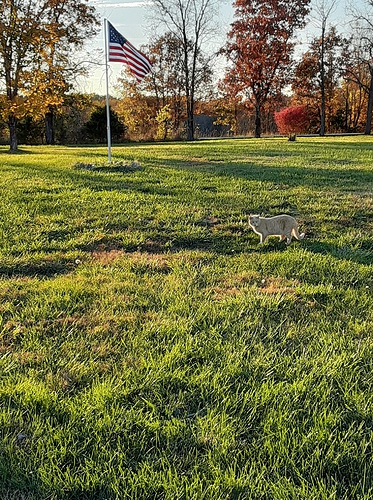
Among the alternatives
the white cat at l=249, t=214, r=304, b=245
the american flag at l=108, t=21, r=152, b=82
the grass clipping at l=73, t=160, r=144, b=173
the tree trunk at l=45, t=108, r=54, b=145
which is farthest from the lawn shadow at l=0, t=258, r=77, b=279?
the tree trunk at l=45, t=108, r=54, b=145

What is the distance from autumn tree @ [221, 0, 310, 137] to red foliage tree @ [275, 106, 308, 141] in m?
5.76

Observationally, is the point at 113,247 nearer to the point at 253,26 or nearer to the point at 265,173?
the point at 265,173

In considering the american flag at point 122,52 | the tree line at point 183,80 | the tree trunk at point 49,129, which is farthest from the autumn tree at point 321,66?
the american flag at point 122,52

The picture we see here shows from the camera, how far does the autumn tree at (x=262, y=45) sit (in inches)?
992

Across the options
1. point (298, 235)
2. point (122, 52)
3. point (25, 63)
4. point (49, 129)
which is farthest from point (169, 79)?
point (298, 235)

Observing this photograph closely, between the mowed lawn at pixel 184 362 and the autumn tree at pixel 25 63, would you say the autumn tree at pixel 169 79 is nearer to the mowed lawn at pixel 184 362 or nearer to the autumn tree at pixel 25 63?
the autumn tree at pixel 25 63

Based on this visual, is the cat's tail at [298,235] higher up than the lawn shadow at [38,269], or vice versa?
the cat's tail at [298,235]

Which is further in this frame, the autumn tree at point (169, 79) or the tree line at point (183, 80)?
the autumn tree at point (169, 79)

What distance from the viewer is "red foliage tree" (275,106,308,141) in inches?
1247

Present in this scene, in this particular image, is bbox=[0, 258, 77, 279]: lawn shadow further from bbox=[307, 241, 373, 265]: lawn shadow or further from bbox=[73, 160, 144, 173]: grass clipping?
bbox=[73, 160, 144, 173]: grass clipping


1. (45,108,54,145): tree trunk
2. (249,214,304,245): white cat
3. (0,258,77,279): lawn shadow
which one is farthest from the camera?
(45,108,54,145): tree trunk

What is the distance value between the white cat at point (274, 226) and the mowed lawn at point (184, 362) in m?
0.11

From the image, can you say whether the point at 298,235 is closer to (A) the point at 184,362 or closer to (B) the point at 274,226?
(B) the point at 274,226

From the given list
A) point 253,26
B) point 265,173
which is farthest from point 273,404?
point 253,26
